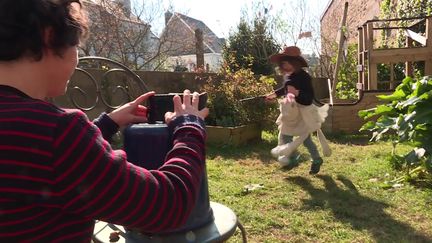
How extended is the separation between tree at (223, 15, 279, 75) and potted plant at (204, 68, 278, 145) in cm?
693

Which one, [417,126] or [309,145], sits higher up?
[417,126]

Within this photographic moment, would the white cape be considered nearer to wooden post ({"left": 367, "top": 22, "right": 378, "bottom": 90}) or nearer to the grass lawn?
the grass lawn

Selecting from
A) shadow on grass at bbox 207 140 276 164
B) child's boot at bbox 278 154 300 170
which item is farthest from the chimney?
child's boot at bbox 278 154 300 170

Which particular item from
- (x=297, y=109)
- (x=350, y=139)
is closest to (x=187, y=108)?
(x=297, y=109)

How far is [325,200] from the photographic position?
357 centimetres

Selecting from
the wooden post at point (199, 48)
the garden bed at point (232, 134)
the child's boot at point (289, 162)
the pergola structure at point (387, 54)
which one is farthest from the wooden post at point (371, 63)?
the wooden post at point (199, 48)

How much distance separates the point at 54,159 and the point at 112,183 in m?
0.11

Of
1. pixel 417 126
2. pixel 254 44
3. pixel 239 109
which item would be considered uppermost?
pixel 254 44

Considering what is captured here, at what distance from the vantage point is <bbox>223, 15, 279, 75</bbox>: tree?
45.6 ft

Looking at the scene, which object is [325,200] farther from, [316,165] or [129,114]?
[129,114]

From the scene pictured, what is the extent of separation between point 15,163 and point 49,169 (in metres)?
0.06

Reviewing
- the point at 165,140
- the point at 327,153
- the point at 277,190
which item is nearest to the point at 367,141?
the point at 327,153

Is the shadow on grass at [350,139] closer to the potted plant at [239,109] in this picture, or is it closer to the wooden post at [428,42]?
the potted plant at [239,109]

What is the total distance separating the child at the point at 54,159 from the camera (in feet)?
2.54
